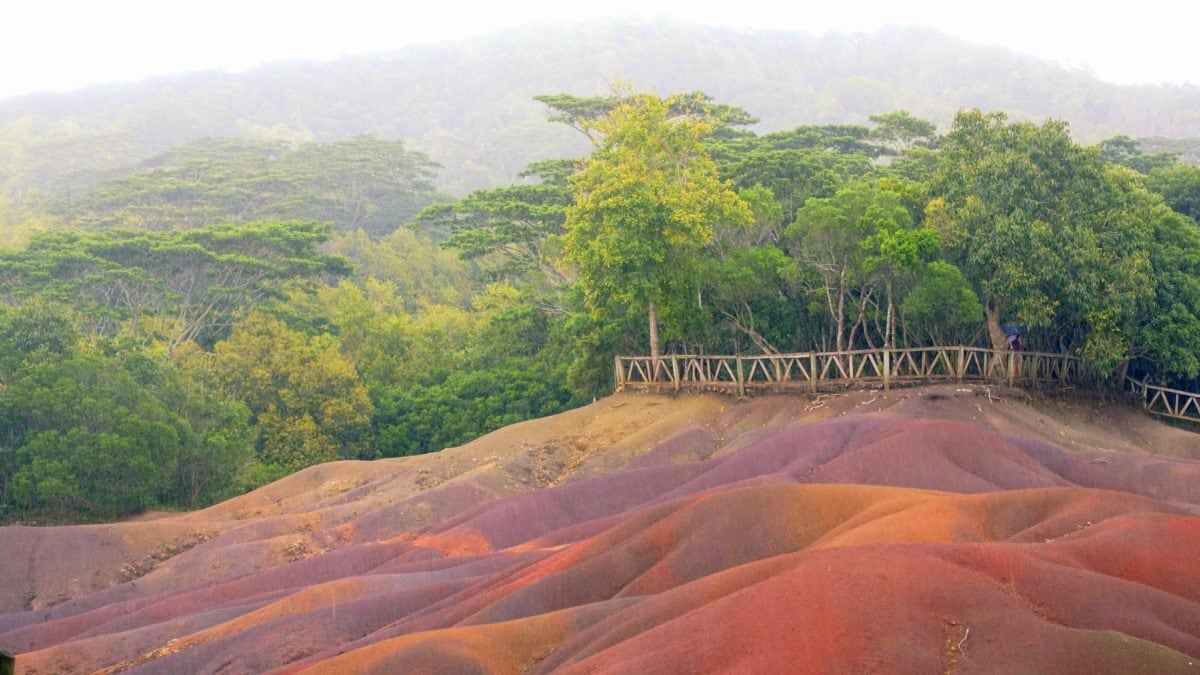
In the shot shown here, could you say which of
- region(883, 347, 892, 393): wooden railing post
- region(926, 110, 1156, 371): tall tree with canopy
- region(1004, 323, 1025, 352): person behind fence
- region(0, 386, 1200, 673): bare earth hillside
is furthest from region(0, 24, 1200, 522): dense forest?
region(0, 386, 1200, 673): bare earth hillside

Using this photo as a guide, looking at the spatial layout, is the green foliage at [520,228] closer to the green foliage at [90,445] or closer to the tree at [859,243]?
the tree at [859,243]

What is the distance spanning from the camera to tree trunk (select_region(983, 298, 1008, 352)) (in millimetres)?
45656

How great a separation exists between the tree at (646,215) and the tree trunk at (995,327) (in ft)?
30.0

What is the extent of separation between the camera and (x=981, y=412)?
137 ft

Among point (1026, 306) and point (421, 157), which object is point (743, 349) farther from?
point (421, 157)

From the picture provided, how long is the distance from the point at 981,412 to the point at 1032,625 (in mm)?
24427

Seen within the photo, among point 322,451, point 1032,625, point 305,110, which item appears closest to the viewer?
point 1032,625

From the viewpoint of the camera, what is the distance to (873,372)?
1857 inches

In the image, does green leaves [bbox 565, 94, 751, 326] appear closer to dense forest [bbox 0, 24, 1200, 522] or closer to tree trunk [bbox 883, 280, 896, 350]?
dense forest [bbox 0, 24, 1200, 522]

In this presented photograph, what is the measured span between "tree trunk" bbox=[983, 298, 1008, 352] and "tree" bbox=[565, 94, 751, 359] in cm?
913

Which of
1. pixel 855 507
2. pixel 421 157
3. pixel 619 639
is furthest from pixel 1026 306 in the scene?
pixel 421 157

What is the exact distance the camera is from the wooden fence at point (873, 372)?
4494 cm

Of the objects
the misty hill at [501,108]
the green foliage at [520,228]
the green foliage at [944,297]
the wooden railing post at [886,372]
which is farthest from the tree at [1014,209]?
the misty hill at [501,108]

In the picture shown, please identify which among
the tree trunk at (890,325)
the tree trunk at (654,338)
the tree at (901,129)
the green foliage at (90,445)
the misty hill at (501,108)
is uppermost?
the tree at (901,129)
